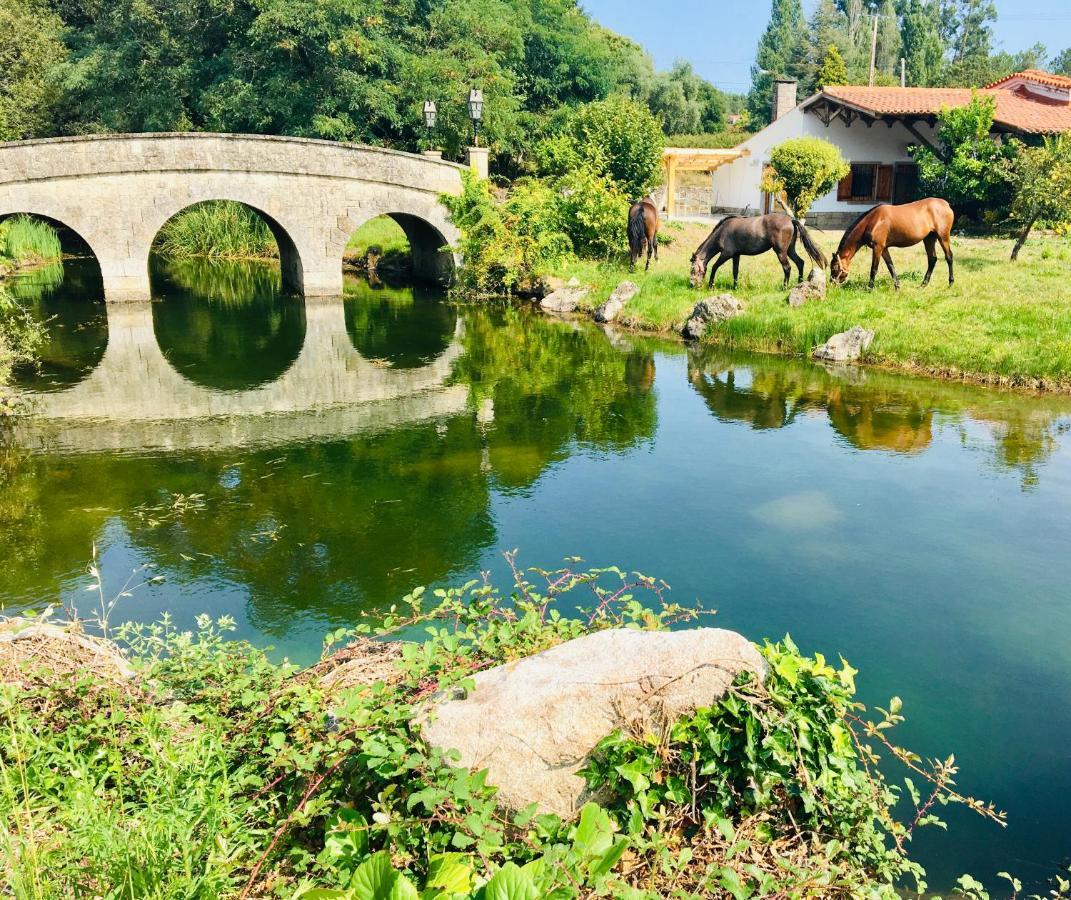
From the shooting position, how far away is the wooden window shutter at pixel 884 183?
25.9m

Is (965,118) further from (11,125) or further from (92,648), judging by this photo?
(11,125)

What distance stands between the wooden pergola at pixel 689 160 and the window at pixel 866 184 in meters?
3.27

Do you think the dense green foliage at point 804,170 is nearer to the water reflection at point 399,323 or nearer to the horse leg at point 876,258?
the horse leg at point 876,258

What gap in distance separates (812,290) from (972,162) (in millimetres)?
10747

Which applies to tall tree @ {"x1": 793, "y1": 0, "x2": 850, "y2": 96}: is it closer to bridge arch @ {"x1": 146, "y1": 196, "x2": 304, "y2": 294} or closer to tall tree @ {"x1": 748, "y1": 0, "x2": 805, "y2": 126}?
tall tree @ {"x1": 748, "y1": 0, "x2": 805, "y2": 126}

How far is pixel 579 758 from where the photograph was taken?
3506 millimetres

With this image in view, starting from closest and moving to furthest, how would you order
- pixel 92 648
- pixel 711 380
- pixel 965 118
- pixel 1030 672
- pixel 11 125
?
pixel 92 648 → pixel 1030 672 → pixel 711 380 → pixel 965 118 → pixel 11 125

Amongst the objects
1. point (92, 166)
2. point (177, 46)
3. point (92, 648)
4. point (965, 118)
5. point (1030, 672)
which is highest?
point (177, 46)

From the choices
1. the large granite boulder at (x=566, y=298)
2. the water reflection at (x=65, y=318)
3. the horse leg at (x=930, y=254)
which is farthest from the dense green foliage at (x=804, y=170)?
the water reflection at (x=65, y=318)

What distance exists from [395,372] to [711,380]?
490 cm

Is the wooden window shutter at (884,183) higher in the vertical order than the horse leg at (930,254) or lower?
higher

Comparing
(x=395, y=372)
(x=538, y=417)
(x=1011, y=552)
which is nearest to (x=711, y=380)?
(x=538, y=417)

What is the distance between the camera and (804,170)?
2345cm

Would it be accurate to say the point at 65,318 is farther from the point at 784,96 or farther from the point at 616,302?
the point at 784,96
